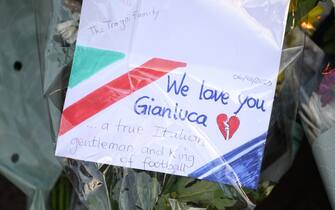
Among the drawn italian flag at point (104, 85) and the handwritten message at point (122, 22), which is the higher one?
the handwritten message at point (122, 22)

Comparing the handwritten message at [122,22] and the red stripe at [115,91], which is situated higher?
the handwritten message at [122,22]

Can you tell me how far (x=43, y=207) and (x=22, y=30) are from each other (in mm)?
262

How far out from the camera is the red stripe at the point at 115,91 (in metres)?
0.65

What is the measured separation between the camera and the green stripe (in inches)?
25.9

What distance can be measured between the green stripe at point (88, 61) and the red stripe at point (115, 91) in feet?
0.07

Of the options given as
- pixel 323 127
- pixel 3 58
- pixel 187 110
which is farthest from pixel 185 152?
pixel 3 58

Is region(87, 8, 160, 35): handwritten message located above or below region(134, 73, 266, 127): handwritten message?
above

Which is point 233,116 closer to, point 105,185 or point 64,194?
point 105,185

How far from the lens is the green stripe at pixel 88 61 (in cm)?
66

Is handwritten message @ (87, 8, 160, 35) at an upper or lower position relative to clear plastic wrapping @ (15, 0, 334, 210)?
upper

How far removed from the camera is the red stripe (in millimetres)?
653

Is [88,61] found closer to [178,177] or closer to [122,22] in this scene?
[122,22]

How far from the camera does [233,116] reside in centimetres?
65

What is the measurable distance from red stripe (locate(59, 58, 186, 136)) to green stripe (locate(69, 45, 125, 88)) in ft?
0.07
